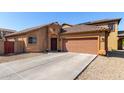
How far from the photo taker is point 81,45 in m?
15.6

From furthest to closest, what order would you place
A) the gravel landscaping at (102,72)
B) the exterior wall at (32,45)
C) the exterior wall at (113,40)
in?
the exterior wall at (113,40), the exterior wall at (32,45), the gravel landscaping at (102,72)

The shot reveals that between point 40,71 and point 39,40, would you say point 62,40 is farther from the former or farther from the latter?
point 40,71

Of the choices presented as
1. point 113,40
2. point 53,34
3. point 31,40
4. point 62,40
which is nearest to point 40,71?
point 31,40

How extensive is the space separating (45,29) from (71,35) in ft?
13.6

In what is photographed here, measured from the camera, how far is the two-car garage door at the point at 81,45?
1442 cm

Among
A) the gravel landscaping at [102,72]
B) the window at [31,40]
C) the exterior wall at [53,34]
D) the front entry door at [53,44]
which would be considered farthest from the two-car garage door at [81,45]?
the gravel landscaping at [102,72]

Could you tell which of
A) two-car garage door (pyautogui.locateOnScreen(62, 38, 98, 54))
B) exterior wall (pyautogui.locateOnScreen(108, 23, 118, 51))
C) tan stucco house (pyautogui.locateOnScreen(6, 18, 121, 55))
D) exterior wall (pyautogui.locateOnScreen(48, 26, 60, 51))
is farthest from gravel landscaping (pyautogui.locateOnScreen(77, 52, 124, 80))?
exterior wall (pyautogui.locateOnScreen(108, 23, 118, 51))

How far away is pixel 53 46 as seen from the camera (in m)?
18.1

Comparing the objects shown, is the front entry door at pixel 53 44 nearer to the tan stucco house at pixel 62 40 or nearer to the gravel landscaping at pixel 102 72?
the tan stucco house at pixel 62 40

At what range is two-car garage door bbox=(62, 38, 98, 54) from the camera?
1442 centimetres
